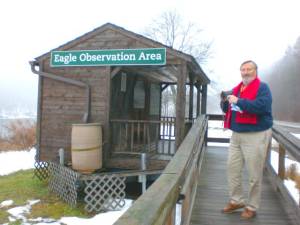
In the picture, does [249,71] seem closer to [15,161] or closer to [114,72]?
[114,72]

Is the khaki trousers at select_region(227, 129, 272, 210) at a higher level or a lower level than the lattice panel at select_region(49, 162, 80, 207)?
higher

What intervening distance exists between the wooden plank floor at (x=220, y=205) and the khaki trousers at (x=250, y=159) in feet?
0.81

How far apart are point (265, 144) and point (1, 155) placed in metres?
16.9

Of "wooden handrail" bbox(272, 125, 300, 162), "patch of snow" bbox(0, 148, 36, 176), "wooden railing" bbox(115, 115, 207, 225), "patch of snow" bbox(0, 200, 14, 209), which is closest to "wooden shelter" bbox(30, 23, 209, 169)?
"patch of snow" bbox(0, 200, 14, 209)

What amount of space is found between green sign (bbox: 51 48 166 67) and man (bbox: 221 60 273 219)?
6636 mm

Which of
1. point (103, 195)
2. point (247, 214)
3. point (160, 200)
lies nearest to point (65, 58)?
point (103, 195)

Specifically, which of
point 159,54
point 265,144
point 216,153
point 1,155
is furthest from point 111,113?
point 1,155

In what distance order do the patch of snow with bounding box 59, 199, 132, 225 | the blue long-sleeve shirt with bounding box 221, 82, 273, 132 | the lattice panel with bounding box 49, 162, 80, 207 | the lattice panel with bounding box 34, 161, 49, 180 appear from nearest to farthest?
the blue long-sleeve shirt with bounding box 221, 82, 273, 132
the patch of snow with bounding box 59, 199, 132, 225
the lattice panel with bounding box 49, 162, 80, 207
the lattice panel with bounding box 34, 161, 49, 180

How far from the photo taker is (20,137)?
22312 mm

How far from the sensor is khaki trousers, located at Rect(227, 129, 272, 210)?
14.3 ft

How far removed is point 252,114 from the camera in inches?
169

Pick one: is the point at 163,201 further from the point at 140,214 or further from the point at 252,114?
the point at 252,114

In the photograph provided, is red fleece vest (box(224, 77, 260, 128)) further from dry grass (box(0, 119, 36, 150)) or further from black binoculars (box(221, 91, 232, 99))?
dry grass (box(0, 119, 36, 150))

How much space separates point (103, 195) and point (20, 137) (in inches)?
507
